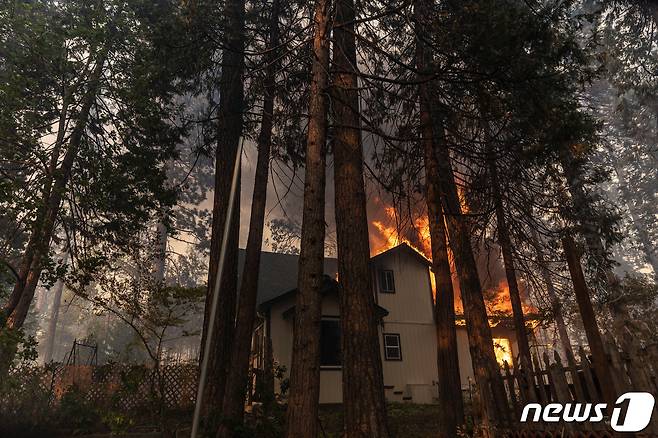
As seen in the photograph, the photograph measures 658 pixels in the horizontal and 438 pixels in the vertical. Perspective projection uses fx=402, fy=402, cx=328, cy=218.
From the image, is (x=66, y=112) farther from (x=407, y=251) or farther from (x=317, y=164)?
(x=407, y=251)

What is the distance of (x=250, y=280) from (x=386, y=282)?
12.0 m

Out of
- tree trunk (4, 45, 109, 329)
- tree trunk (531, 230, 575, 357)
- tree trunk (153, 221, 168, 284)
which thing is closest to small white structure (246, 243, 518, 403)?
tree trunk (531, 230, 575, 357)

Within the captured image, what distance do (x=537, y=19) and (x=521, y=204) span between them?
4.06m

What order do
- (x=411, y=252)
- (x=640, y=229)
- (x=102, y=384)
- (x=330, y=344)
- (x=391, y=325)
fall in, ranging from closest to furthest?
(x=102, y=384), (x=330, y=344), (x=391, y=325), (x=411, y=252), (x=640, y=229)

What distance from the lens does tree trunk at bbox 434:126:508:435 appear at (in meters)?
6.45

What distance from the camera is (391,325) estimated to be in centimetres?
1997

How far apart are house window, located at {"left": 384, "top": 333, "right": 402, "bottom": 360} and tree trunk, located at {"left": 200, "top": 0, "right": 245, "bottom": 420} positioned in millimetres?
11259

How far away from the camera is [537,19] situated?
779cm

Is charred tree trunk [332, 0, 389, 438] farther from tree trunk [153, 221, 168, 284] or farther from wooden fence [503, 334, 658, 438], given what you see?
tree trunk [153, 221, 168, 284]

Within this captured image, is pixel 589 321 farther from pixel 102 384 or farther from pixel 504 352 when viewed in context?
pixel 504 352

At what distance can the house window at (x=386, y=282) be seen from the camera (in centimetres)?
2069

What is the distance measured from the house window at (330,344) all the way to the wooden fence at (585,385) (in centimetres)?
1173

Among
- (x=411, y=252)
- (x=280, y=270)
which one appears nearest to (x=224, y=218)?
(x=280, y=270)

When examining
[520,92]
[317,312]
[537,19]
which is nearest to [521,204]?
[520,92]
